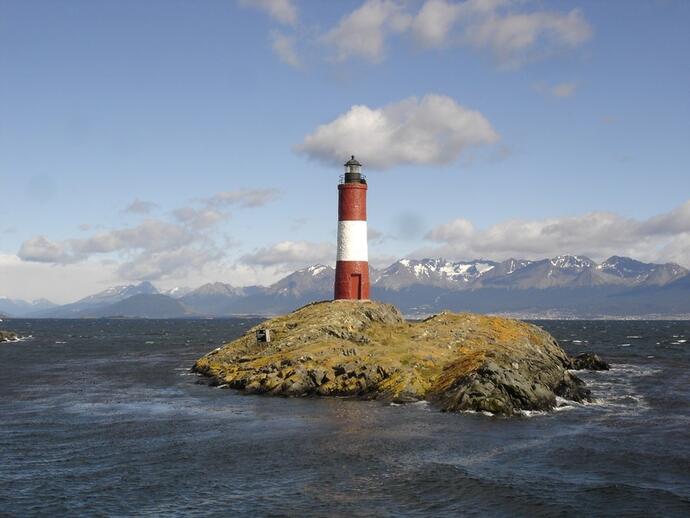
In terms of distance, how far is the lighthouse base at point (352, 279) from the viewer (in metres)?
74.7

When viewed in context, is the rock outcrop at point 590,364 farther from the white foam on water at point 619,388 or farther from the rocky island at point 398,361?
the white foam on water at point 619,388

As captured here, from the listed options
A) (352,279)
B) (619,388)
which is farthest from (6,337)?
(619,388)

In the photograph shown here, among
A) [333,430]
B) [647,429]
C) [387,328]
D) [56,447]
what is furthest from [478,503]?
[387,328]

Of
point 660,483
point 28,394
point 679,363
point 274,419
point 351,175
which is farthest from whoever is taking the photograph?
point 679,363

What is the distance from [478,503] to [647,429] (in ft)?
60.3

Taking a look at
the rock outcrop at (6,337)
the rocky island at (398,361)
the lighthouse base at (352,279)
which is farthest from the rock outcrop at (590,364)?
the rock outcrop at (6,337)

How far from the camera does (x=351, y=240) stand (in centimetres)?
7425

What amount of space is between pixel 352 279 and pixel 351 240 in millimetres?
4253

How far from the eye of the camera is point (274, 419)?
44.3 meters

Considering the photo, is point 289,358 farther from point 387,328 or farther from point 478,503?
point 478,503

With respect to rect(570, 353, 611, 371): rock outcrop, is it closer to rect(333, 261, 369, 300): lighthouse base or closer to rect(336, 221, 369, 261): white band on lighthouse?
rect(333, 261, 369, 300): lighthouse base

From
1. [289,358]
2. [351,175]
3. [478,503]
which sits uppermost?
[351,175]

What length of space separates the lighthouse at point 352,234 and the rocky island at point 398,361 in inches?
78.9

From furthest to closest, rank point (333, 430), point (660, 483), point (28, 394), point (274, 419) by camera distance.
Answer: point (28, 394) < point (274, 419) < point (333, 430) < point (660, 483)
